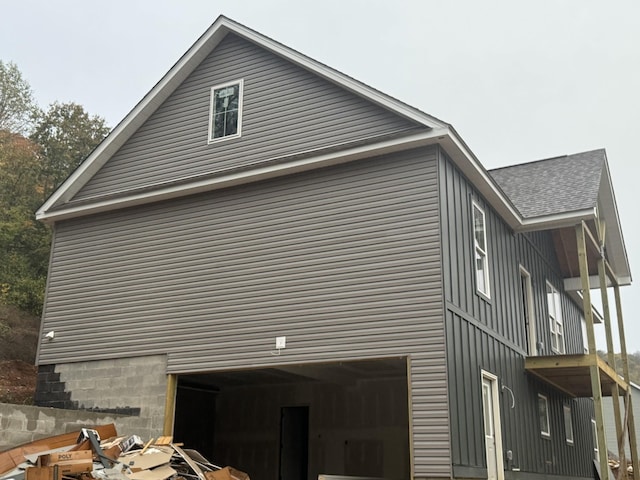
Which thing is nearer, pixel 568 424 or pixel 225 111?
pixel 225 111

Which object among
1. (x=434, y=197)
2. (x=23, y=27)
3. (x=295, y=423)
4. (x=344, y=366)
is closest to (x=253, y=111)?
(x=434, y=197)

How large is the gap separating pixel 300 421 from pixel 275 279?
6.44 meters

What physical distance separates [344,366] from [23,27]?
66545 mm

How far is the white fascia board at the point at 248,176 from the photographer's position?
460 inches

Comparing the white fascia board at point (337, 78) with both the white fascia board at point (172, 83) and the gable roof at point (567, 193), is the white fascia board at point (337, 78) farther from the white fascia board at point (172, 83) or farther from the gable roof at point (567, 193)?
the gable roof at point (567, 193)

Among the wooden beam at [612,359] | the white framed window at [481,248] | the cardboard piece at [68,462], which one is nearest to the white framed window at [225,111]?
the white framed window at [481,248]

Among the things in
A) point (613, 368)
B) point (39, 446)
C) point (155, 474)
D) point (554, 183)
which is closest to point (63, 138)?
point (39, 446)

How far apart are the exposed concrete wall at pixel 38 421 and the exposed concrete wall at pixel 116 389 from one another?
0.25 metres

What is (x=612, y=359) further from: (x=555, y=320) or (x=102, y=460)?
(x=102, y=460)

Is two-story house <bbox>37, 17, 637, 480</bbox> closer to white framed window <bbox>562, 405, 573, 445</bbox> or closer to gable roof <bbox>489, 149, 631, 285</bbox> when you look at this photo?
gable roof <bbox>489, 149, 631, 285</bbox>

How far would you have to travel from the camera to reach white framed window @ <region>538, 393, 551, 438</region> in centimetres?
1587

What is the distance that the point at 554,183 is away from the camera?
53.0 feet

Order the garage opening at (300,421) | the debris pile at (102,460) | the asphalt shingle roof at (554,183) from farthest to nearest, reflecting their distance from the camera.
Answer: the garage opening at (300,421) < the asphalt shingle roof at (554,183) < the debris pile at (102,460)

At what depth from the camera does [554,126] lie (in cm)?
11594
